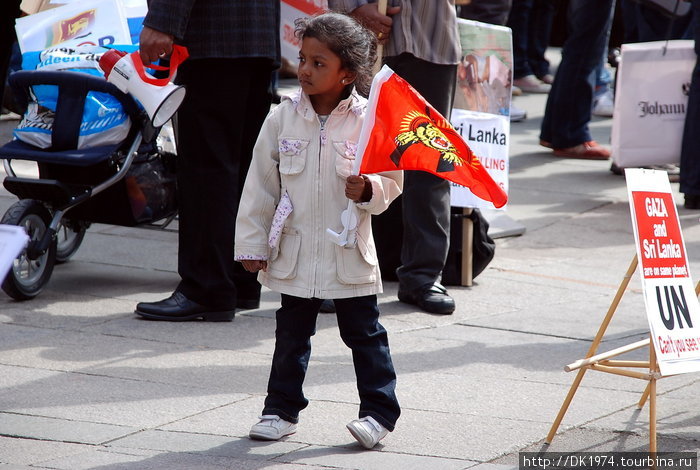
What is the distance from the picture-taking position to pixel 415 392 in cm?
479

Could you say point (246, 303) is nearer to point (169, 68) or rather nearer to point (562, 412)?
point (169, 68)

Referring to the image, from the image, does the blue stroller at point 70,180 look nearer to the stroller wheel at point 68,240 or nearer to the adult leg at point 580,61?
the stroller wheel at point 68,240

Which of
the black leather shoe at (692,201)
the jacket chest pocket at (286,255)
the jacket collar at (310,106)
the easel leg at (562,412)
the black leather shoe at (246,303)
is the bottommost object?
the black leather shoe at (246,303)

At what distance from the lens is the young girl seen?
13.5ft

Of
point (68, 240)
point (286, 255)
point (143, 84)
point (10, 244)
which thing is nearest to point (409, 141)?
point (286, 255)

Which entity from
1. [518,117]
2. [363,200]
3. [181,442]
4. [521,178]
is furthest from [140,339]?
[518,117]

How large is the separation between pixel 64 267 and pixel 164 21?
197cm

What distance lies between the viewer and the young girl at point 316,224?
4113 mm

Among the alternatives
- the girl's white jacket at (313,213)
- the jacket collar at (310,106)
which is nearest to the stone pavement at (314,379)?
the girl's white jacket at (313,213)

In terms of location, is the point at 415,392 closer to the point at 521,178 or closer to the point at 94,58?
the point at 94,58

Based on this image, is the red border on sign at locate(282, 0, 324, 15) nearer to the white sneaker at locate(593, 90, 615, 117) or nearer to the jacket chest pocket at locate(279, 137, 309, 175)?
the jacket chest pocket at locate(279, 137, 309, 175)

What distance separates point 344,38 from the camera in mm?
4086

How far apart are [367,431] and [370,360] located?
26 centimetres

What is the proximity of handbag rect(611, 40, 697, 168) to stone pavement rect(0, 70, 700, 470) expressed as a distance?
1.76 m
